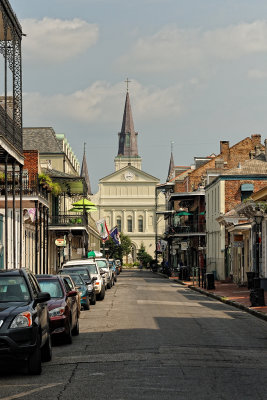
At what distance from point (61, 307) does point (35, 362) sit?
433 cm

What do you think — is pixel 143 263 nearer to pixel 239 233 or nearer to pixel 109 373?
pixel 239 233

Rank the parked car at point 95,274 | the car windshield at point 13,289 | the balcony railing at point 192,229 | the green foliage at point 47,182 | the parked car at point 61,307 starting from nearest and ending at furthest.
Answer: the car windshield at point 13,289, the parked car at point 61,307, the parked car at point 95,274, the green foliage at point 47,182, the balcony railing at point 192,229

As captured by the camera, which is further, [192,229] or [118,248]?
[118,248]

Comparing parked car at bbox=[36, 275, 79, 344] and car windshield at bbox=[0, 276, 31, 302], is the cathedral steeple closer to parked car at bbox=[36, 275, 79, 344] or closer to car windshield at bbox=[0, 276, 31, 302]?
parked car at bbox=[36, 275, 79, 344]

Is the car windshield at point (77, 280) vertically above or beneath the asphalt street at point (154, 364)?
above

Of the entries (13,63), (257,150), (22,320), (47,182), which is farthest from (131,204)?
(22,320)

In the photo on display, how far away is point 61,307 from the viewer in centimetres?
1543

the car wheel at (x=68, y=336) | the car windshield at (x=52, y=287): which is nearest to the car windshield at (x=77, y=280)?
the car windshield at (x=52, y=287)

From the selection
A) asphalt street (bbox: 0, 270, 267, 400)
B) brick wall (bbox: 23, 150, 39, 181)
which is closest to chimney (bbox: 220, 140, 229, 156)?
brick wall (bbox: 23, 150, 39, 181)

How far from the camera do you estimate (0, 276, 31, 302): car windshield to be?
39.1 feet

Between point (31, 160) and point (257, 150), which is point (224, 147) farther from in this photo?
point (31, 160)

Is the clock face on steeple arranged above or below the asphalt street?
above

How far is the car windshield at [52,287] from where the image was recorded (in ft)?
54.2

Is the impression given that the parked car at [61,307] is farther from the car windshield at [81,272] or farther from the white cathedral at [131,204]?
the white cathedral at [131,204]
